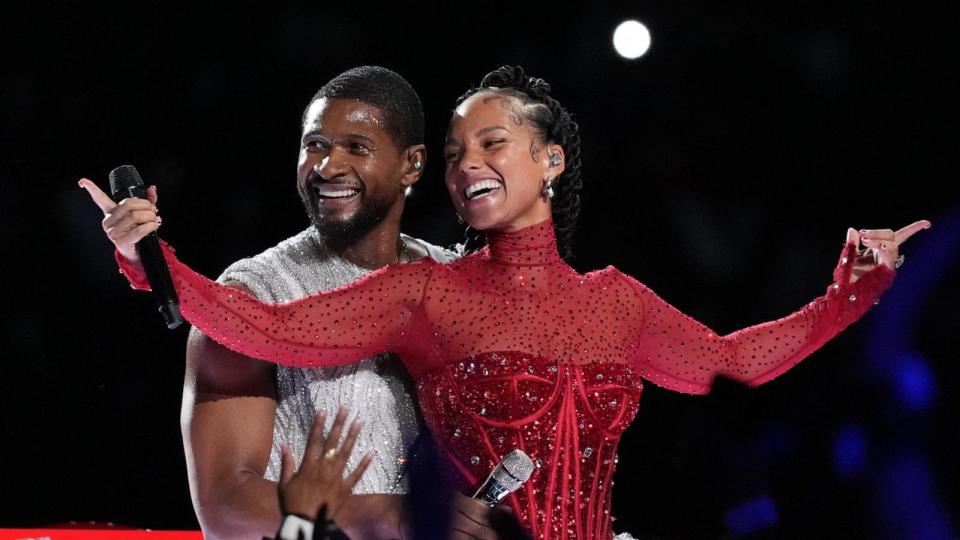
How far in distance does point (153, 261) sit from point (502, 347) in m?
0.60

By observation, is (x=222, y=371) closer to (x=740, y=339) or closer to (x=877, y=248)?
(x=740, y=339)

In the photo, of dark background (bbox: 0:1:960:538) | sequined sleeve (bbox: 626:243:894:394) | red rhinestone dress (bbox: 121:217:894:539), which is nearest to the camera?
red rhinestone dress (bbox: 121:217:894:539)

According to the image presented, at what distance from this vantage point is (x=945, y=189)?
314 cm

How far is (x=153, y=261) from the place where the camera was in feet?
5.44

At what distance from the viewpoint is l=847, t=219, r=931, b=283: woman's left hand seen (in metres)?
2.24

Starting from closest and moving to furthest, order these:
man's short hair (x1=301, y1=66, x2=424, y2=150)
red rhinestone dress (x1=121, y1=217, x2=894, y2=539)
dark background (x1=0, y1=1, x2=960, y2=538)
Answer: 1. red rhinestone dress (x1=121, y1=217, x2=894, y2=539)
2. man's short hair (x1=301, y1=66, x2=424, y2=150)
3. dark background (x1=0, y1=1, x2=960, y2=538)

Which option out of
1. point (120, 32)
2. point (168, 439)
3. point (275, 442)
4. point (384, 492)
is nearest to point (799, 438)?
point (384, 492)

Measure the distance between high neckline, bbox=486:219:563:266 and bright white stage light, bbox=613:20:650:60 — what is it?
1397mm

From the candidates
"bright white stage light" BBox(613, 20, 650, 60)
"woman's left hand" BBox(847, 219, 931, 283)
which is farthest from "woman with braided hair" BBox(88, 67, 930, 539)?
"bright white stage light" BBox(613, 20, 650, 60)

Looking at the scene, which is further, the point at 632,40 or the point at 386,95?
the point at 632,40

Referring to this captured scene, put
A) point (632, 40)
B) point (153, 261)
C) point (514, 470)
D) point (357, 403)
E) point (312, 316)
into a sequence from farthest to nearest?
point (632, 40) → point (357, 403) → point (312, 316) → point (514, 470) → point (153, 261)

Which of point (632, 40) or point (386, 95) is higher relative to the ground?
point (632, 40)

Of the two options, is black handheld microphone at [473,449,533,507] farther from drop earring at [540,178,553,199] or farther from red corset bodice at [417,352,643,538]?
drop earring at [540,178,553,199]

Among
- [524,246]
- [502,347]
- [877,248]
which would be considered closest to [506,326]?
[502,347]
